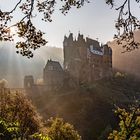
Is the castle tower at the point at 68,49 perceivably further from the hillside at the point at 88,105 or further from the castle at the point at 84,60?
the hillside at the point at 88,105

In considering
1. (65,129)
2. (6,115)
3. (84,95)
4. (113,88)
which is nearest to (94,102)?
(84,95)

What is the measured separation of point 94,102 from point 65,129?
175 ft

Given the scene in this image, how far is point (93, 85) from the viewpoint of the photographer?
126688 mm

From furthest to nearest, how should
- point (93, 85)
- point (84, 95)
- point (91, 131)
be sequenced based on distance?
point (93, 85)
point (84, 95)
point (91, 131)

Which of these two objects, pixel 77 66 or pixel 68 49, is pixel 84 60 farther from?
pixel 68 49

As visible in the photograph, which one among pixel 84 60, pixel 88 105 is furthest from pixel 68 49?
pixel 88 105

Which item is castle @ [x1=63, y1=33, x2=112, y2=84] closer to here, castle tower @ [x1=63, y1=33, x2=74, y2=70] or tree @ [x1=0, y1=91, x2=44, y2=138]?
castle tower @ [x1=63, y1=33, x2=74, y2=70]

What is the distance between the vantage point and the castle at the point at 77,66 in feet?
457

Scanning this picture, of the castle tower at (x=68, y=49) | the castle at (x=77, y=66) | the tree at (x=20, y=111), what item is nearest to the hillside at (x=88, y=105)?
the castle at (x=77, y=66)

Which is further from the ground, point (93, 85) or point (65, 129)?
point (93, 85)

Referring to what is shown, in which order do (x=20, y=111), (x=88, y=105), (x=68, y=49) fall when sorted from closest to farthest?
(x=20, y=111) → (x=88, y=105) → (x=68, y=49)

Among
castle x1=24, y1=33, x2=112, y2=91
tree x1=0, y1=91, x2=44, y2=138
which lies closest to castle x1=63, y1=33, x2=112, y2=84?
castle x1=24, y1=33, x2=112, y2=91

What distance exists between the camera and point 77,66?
145875 millimetres

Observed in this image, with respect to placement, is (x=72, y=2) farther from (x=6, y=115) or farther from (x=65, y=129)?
(x=65, y=129)
